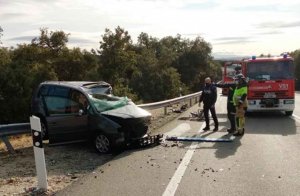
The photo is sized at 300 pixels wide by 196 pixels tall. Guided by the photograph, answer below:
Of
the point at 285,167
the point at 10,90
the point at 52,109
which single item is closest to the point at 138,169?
the point at 285,167

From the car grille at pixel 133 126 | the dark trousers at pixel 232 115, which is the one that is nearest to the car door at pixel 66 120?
the car grille at pixel 133 126

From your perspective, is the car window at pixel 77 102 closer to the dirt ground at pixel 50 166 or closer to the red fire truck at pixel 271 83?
the dirt ground at pixel 50 166

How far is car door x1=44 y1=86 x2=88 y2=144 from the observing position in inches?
405

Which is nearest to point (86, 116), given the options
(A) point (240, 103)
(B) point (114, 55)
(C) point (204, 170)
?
(C) point (204, 170)

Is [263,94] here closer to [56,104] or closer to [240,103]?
[240,103]

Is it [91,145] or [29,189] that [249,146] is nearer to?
[91,145]

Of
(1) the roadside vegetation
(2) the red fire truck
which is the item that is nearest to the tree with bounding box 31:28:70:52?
(1) the roadside vegetation

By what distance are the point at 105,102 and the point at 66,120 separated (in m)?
1.03

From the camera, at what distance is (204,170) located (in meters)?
A: 8.07

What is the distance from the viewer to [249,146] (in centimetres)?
1080

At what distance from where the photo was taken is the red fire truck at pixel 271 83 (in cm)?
1797

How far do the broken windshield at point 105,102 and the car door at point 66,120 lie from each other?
37cm

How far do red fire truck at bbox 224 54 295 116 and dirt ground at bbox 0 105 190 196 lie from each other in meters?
9.23

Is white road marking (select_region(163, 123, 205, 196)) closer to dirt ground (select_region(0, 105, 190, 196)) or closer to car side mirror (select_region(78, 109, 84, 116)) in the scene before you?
dirt ground (select_region(0, 105, 190, 196))
